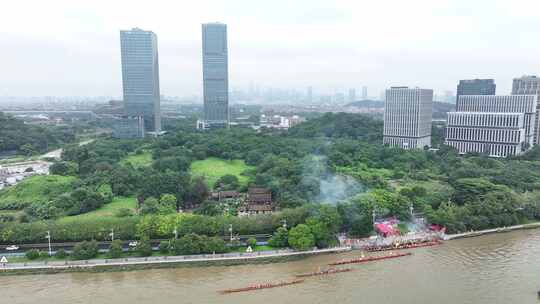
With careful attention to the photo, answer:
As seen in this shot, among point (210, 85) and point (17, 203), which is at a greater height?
point (210, 85)

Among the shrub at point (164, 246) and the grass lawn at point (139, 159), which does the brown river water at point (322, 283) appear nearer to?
the shrub at point (164, 246)

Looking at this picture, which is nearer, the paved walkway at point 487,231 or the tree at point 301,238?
the tree at point 301,238

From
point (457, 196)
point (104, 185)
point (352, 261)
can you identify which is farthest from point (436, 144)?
point (104, 185)

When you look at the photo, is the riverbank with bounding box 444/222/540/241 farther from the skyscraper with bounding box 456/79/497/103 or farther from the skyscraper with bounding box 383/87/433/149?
the skyscraper with bounding box 456/79/497/103

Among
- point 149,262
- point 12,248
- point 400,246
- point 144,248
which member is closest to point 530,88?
point 400,246

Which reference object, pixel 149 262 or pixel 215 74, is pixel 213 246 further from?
pixel 215 74

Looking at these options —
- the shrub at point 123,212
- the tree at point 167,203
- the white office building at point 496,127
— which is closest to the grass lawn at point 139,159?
the tree at point 167,203

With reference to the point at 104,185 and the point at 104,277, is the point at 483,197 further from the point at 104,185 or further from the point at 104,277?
the point at 104,185
